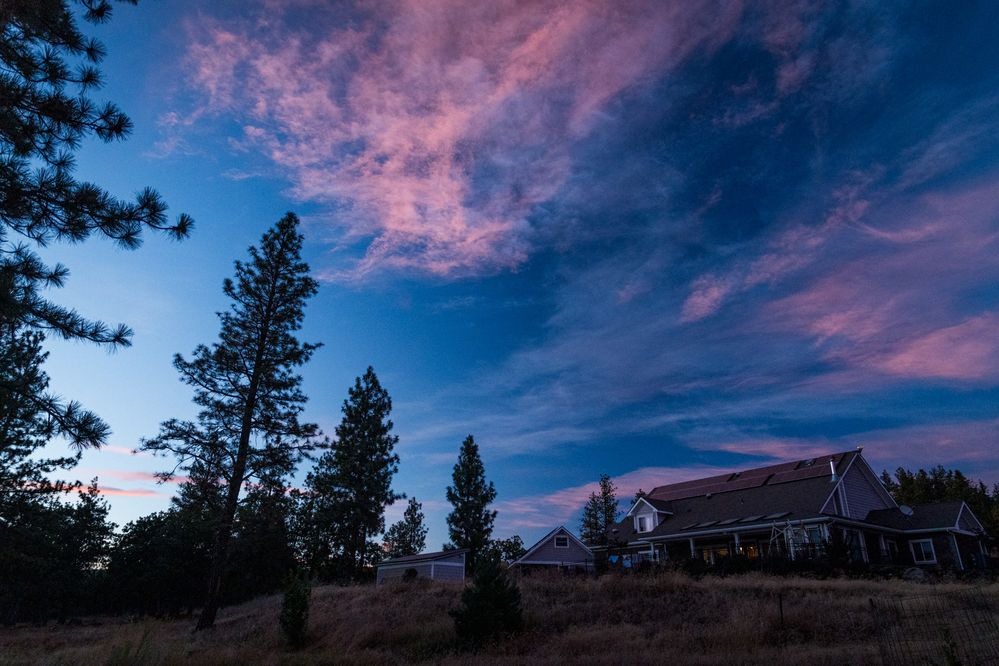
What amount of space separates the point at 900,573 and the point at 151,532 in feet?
187

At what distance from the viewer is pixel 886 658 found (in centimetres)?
889

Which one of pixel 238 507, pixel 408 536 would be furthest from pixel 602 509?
pixel 238 507

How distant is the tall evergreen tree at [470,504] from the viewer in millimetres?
62000

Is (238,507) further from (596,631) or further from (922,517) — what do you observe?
(922,517)

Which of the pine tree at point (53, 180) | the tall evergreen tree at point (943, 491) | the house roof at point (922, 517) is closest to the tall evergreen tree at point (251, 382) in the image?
the pine tree at point (53, 180)

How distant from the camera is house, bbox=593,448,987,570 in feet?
104

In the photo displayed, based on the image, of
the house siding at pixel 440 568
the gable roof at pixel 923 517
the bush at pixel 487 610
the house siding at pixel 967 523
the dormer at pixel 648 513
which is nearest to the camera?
the bush at pixel 487 610

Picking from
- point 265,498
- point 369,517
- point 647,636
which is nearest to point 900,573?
point 647,636

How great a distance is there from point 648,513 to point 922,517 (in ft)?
55.3

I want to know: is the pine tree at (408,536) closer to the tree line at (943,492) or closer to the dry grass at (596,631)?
the tree line at (943,492)

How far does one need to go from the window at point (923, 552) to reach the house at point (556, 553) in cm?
2092

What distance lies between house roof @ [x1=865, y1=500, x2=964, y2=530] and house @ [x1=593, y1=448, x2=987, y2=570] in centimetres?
5

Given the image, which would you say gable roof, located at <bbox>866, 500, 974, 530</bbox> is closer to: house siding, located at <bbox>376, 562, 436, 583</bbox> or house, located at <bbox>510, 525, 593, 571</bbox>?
house, located at <bbox>510, 525, 593, 571</bbox>

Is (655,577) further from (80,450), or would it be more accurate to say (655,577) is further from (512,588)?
(80,450)
